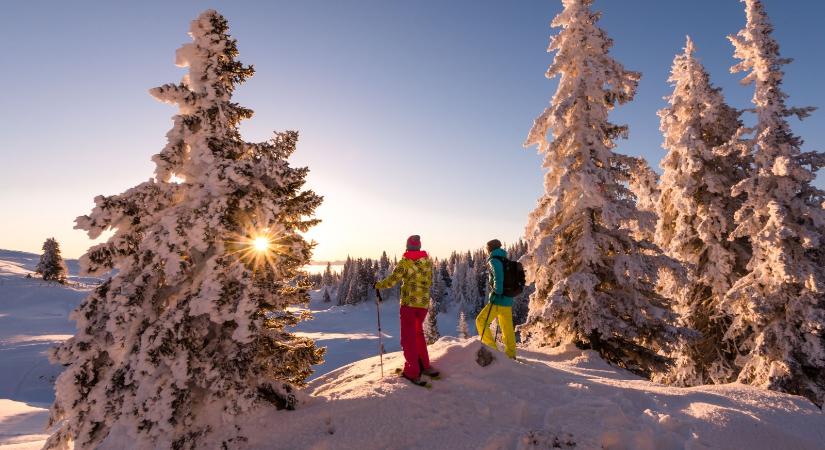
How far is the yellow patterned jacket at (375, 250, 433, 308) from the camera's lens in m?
6.91

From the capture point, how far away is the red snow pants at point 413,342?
6.59 meters

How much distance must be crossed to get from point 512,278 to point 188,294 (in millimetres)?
5871

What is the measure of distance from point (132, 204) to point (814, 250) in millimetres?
19656

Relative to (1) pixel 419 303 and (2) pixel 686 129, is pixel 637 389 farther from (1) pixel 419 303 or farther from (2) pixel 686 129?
(2) pixel 686 129

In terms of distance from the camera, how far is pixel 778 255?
13609 mm

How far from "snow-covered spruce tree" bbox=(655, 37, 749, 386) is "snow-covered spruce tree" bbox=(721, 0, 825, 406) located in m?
1.39

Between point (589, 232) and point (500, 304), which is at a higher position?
point (589, 232)

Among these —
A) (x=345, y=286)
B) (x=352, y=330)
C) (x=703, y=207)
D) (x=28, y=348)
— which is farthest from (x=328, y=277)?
(x=703, y=207)

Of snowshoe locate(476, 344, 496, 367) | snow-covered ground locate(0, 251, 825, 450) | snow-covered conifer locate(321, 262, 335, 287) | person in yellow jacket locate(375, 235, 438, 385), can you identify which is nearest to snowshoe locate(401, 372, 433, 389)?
person in yellow jacket locate(375, 235, 438, 385)

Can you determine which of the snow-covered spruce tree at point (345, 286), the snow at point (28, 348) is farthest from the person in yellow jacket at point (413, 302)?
the snow-covered spruce tree at point (345, 286)

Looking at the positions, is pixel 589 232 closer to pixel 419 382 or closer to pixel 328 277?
pixel 419 382

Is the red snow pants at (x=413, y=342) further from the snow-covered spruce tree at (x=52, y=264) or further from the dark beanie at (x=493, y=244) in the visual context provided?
the snow-covered spruce tree at (x=52, y=264)

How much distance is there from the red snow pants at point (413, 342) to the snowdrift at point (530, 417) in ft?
0.94

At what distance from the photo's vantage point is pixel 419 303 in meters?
6.90
